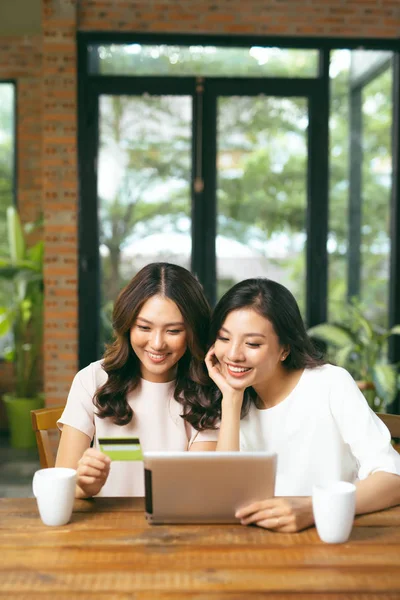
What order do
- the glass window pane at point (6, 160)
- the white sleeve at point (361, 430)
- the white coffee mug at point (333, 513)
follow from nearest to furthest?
the white coffee mug at point (333, 513), the white sleeve at point (361, 430), the glass window pane at point (6, 160)

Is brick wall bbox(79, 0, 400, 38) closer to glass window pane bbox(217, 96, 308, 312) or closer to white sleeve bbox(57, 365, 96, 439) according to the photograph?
glass window pane bbox(217, 96, 308, 312)

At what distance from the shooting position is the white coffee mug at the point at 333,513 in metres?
1.35

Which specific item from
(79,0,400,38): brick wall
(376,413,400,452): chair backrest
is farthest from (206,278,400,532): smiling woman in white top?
(79,0,400,38): brick wall

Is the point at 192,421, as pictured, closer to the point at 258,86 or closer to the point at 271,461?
the point at 271,461

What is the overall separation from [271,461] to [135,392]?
65 cm

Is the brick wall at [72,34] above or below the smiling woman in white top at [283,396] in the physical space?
above

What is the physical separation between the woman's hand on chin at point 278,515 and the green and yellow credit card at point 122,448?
25cm

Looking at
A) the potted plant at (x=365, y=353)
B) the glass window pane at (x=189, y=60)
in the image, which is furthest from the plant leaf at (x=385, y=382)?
the glass window pane at (x=189, y=60)

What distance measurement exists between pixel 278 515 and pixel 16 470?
3469 millimetres

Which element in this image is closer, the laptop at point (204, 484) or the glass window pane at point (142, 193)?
the laptop at point (204, 484)

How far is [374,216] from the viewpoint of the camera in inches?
189

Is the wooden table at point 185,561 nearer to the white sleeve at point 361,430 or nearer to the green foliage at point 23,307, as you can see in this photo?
the white sleeve at point 361,430

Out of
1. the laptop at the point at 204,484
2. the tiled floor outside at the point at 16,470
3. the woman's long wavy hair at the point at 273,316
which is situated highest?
the woman's long wavy hair at the point at 273,316

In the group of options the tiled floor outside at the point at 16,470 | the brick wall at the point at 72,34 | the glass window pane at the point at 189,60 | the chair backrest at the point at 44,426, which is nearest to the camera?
the chair backrest at the point at 44,426
